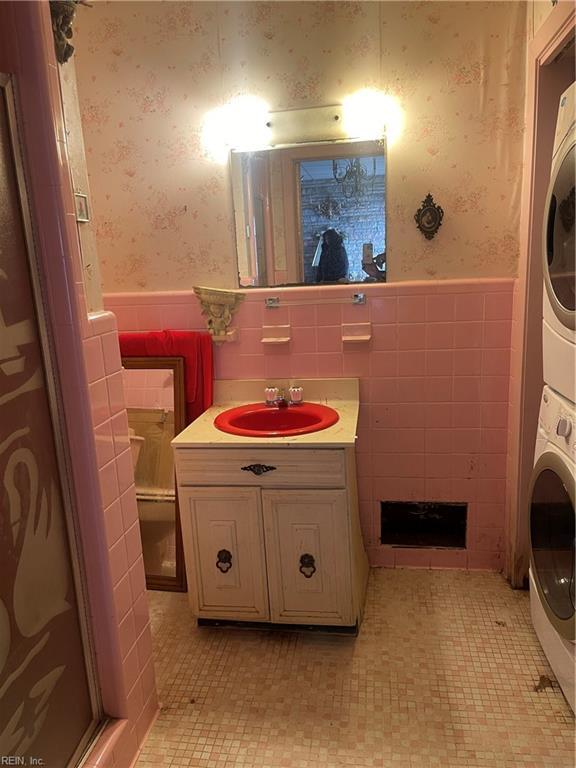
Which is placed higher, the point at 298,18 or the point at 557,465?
the point at 298,18

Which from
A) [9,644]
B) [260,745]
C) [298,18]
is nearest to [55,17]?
[298,18]

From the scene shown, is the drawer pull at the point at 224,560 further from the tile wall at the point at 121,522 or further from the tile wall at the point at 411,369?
the tile wall at the point at 411,369

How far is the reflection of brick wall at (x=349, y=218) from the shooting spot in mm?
2074

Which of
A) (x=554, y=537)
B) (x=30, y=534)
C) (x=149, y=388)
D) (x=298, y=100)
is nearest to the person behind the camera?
(x=30, y=534)

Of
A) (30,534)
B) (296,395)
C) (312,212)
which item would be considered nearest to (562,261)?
(312,212)

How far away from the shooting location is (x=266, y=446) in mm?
1802

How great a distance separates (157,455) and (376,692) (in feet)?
4.09

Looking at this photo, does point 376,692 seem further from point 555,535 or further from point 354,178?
point 354,178

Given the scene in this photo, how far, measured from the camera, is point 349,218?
2086 mm

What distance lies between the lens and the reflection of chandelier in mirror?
2057 mm

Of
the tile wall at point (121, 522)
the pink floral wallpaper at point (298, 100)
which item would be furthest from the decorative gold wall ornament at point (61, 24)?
the pink floral wallpaper at point (298, 100)

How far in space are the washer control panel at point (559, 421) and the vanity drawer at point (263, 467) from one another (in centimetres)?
63

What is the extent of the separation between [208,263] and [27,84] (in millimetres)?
1098

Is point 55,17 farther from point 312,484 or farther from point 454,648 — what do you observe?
point 454,648
